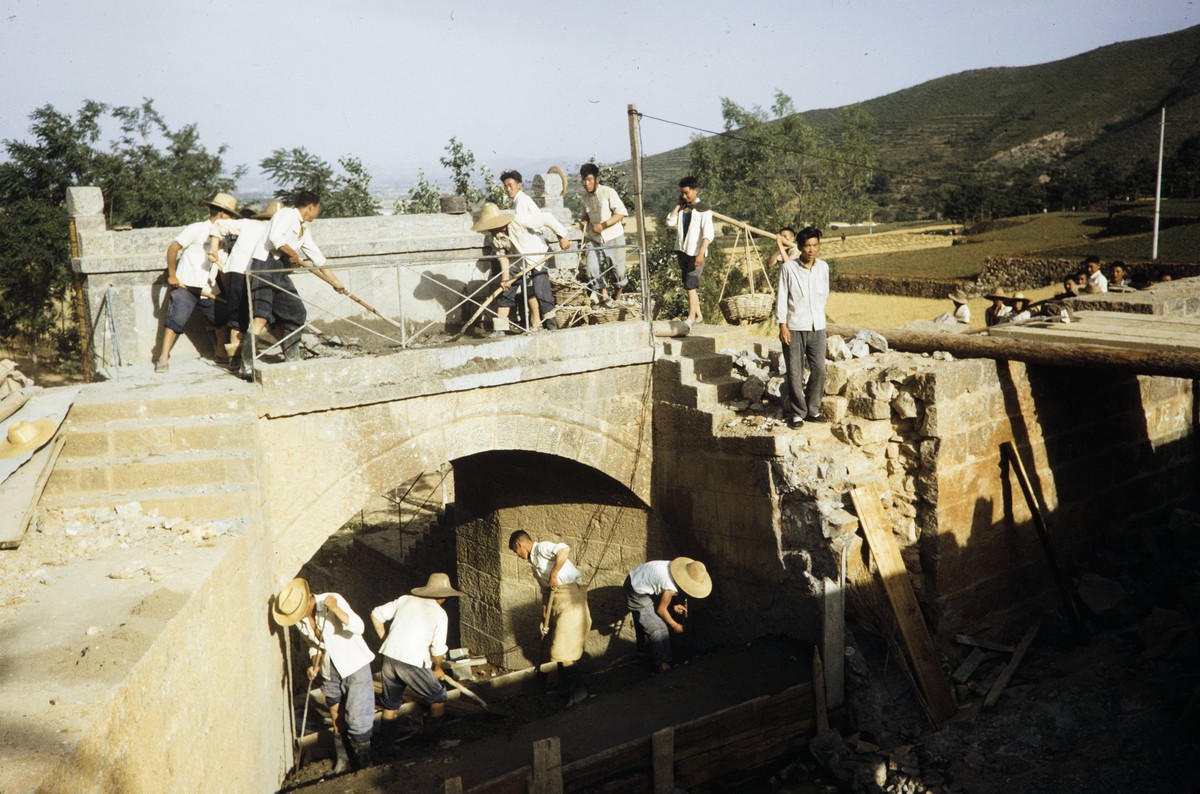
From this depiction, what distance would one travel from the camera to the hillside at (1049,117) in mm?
65188

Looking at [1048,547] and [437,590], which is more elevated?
[437,590]

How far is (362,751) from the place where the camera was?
7871mm

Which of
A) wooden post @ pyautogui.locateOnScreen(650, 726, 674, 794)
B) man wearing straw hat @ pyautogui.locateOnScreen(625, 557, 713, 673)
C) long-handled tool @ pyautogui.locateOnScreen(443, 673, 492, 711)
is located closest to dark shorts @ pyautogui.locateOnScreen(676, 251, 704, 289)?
man wearing straw hat @ pyautogui.locateOnScreen(625, 557, 713, 673)

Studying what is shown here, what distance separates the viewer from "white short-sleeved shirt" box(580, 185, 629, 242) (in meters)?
11.2

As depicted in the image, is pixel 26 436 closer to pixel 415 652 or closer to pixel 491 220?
pixel 415 652

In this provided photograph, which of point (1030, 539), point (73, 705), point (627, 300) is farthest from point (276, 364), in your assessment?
point (1030, 539)

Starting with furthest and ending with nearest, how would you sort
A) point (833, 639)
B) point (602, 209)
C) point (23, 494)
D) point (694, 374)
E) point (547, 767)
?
point (602, 209), point (694, 374), point (833, 639), point (547, 767), point (23, 494)

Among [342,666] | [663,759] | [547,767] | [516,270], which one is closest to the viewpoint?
[547,767]

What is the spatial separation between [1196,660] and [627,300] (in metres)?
6.63

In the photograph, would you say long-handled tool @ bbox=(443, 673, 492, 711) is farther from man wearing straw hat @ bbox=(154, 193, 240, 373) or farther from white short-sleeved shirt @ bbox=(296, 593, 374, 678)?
man wearing straw hat @ bbox=(154, 193, 240, 373)

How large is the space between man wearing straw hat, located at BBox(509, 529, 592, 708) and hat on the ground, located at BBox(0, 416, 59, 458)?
4.15 meters

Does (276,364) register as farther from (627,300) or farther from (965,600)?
(965,600)

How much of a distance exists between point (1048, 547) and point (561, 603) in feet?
15.6

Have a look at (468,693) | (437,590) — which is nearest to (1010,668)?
(468,693)
